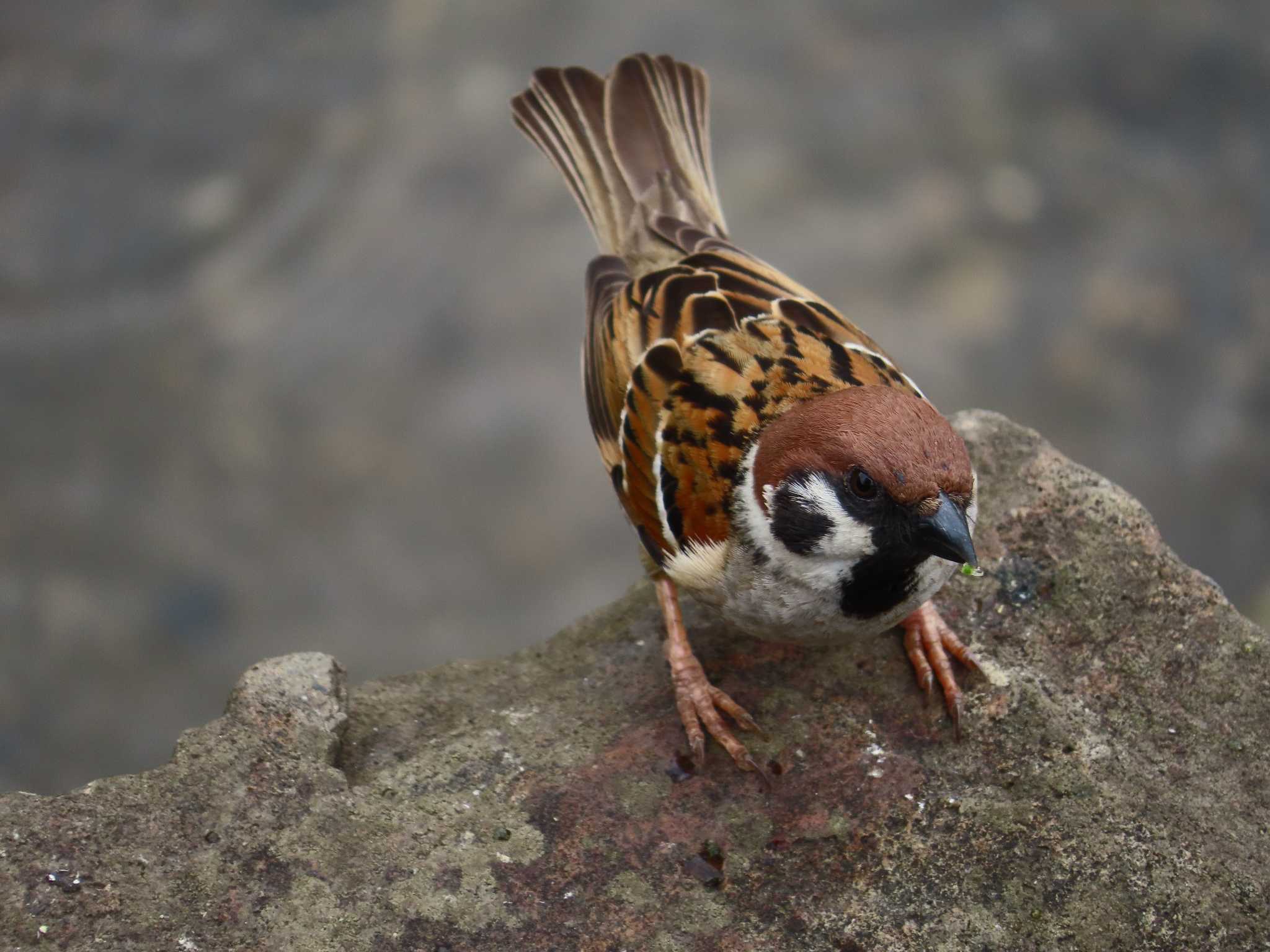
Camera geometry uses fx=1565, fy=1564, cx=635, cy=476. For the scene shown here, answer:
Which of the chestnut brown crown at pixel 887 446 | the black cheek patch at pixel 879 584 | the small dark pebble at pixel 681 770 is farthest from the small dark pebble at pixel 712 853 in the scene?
the chestnut brown crown at pixel 887 446

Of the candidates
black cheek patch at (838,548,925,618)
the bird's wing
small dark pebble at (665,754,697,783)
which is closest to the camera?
black cheek patch at (838,548,925,618)

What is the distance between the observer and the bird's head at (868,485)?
3199 millimetres

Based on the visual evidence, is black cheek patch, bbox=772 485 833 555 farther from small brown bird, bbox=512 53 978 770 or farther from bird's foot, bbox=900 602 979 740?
bird's foot, bbox=900 602 979 740

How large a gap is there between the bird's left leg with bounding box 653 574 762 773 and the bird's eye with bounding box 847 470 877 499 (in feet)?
2.40

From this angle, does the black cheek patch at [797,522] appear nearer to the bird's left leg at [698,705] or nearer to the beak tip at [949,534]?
the beak tip at [949,534]

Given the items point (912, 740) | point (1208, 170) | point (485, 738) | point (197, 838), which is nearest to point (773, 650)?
point (912, 740)

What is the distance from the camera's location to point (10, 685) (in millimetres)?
6379

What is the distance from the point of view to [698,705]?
3.76 metres

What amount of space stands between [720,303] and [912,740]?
4.04 ft

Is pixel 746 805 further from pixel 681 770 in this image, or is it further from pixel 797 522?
pixel 797 522

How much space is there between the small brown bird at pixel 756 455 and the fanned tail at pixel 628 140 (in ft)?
0.09

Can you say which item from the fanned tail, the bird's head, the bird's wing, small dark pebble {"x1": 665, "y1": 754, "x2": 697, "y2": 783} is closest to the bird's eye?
the bird's head

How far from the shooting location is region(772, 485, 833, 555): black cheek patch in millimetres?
3396

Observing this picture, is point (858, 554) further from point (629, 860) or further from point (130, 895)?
point (130, 895)
